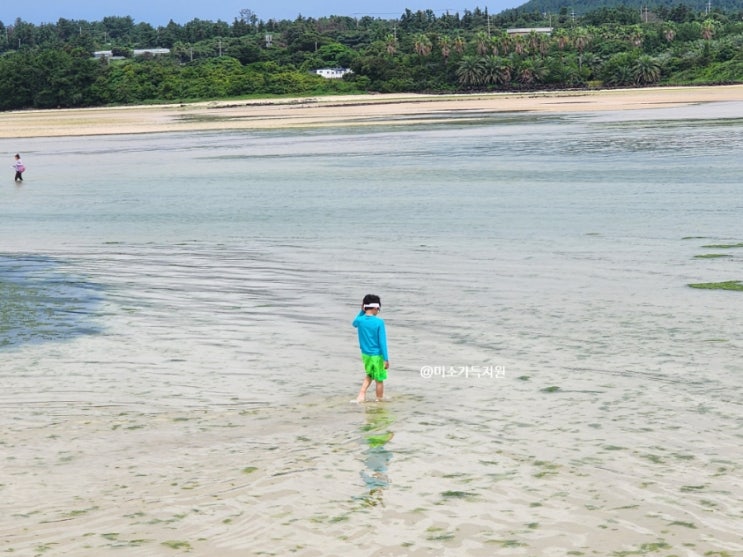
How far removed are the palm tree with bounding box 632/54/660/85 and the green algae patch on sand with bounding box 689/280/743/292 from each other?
437 ft

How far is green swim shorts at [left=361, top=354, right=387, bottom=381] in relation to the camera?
12.4 m

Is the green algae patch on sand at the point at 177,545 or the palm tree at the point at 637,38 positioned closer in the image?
the green algae patch on sand at the point at 177,545

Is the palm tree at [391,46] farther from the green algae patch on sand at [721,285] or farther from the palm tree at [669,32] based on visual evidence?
the green algae patch on sand at [721,285]

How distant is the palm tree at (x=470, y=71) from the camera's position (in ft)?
522

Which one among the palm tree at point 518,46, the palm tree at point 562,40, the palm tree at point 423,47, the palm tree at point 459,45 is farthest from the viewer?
the palm tree at point 423,47

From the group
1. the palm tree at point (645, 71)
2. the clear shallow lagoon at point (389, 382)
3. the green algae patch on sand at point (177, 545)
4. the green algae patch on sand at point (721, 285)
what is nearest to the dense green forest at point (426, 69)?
the palm tree at point (645, 71)

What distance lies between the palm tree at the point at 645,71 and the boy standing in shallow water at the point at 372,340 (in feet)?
466

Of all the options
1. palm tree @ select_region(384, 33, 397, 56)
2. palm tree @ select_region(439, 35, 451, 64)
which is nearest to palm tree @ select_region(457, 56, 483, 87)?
palm tree @ select_region(439, 35, 451, 64)

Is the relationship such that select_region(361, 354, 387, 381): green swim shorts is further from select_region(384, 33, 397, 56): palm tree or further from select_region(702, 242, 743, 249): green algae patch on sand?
select_region(384, 33, 397, 56): palm tree

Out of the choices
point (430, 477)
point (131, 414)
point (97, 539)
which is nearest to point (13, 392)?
point (131, 414)

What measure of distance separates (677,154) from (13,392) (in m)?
38.8

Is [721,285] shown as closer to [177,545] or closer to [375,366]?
[375,366]

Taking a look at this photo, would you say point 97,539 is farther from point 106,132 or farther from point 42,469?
point 106,132

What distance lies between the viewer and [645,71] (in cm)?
14612
